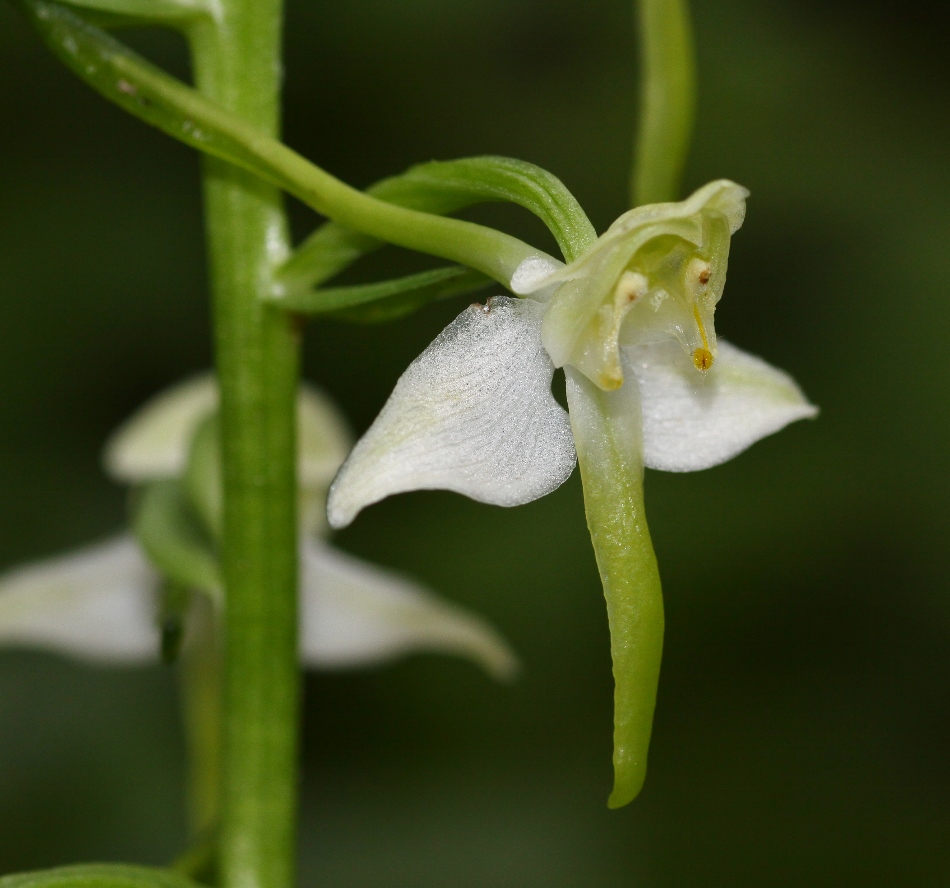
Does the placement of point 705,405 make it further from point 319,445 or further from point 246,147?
point 319,445

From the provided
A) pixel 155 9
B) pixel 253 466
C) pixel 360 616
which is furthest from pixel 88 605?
pixel 155 9

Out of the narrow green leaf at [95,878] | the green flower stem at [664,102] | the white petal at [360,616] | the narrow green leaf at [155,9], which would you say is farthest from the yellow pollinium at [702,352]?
the white petal at [360,616]

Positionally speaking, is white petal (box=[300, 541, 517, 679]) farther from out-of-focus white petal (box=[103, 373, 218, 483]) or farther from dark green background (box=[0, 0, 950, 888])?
dark green background (box=[0, 0, 950, 888])

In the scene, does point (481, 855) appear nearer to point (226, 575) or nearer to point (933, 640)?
point (933, 640)

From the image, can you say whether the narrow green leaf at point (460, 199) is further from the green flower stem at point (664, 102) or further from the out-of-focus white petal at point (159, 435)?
the out-of-focus white petal at point (159, 435)

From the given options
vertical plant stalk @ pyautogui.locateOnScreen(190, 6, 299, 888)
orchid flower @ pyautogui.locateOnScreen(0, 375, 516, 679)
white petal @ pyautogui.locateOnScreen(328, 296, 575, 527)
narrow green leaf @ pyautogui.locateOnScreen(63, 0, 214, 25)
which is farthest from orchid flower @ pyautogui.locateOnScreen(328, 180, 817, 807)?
orchid flower @ pyautogui.locateOnScreen(0, 375, 516, 679)

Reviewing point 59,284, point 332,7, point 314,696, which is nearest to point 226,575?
point 314,696
